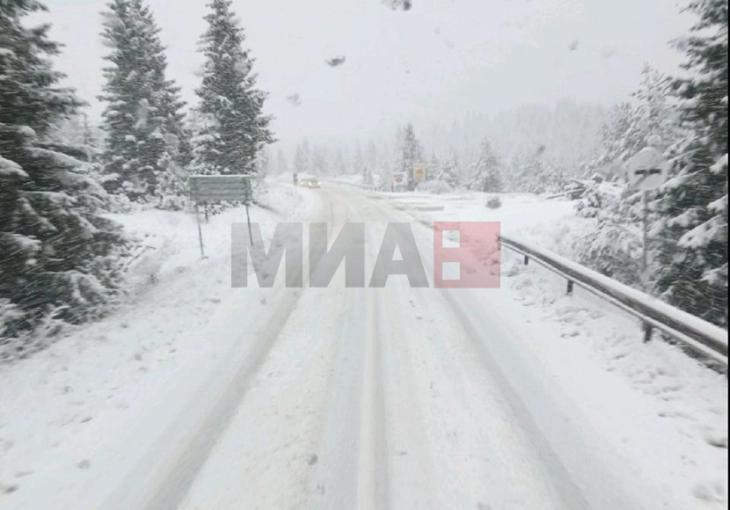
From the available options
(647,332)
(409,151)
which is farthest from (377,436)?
(409,151)

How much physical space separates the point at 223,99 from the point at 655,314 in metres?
21.8

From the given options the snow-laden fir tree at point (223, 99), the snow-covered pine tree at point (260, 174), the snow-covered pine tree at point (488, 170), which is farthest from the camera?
the snow-covered pine tree at point (488, 170)

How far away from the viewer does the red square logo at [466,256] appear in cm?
949

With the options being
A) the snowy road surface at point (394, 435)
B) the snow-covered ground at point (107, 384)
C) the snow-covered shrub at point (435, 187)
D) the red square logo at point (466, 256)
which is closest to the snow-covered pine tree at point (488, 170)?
the snow-covered shrub at point (435, 187)

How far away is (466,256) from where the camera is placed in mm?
12359

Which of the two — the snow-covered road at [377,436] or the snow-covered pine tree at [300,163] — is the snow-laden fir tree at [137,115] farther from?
the snow-covered pine tree at [300,163]

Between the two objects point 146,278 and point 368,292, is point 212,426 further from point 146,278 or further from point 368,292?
point 146,278

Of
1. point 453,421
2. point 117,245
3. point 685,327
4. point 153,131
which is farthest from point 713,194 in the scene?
point 153,131

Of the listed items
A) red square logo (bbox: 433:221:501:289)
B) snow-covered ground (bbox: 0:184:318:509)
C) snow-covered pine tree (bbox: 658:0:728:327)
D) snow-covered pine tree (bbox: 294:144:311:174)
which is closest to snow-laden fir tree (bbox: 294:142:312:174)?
snow-covered pine tree (bbox: 294:144:311:174)

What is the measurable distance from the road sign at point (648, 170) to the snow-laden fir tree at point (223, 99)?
20.1 m

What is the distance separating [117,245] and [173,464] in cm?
563

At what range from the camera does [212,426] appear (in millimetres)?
4184

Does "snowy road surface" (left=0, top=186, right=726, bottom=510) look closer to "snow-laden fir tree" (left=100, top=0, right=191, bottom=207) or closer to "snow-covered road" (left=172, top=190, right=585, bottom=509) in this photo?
"snow-covered road" (left=172, top=190, right=585, bottom=509)

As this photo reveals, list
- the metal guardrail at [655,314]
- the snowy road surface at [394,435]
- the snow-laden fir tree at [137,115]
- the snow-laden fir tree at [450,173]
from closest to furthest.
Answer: the snowy road surface at [394,435] < the metal guardrail at [655,314] < the snow-laden fir tree at [137,115] < the snow-laden fir tree at [450,173]
